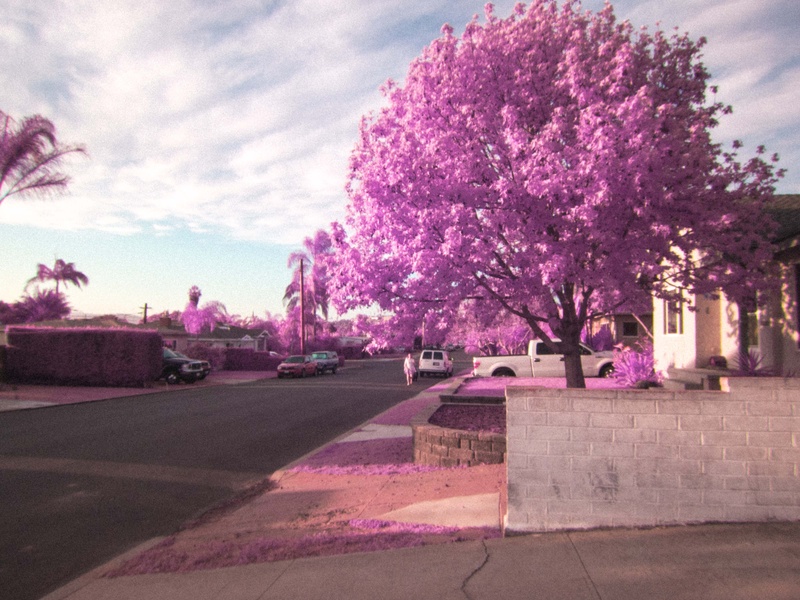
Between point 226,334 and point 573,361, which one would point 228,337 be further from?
point 573,361

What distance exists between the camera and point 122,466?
10.1 meters

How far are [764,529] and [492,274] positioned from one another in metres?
4.78

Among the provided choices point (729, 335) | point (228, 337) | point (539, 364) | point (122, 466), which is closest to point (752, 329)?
point (729, 335)

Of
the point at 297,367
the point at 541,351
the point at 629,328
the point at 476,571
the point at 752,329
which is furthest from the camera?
the point at 297,367

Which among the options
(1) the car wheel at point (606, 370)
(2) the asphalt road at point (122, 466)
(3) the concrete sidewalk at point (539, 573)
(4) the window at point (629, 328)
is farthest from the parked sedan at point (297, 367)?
(3) the concrete sidewalk at point (539, 573)

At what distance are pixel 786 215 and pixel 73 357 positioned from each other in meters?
27.8

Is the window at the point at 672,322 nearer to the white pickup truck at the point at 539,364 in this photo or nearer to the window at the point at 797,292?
the window at the point at 797,292

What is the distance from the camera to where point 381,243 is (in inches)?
351

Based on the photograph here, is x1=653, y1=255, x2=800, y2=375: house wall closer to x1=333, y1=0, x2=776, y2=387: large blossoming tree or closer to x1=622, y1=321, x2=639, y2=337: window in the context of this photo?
x1=333, y1=0, x2=776, y2=387: large blossoming tree

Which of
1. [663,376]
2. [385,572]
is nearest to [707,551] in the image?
[385,572]

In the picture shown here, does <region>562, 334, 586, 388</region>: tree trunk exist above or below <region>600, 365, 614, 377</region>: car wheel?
above

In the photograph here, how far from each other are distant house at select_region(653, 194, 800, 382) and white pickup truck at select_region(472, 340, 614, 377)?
6.07m

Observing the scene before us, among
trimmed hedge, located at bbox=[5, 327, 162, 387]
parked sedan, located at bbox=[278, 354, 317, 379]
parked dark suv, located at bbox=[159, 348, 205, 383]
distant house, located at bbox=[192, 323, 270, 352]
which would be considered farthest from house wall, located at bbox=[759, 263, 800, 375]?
distant house, located at bbox=[192, 323, 270, 352]

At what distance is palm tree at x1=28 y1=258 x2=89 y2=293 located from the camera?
59812 mm
